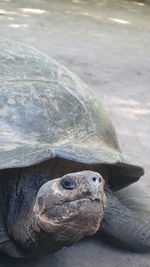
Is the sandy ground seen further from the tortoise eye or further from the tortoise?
the tortoise eye

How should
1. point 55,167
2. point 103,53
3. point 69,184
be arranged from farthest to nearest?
point 103,53 < point 55,167 < point 69,184

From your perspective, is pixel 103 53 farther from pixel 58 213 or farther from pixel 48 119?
pixel 58 213

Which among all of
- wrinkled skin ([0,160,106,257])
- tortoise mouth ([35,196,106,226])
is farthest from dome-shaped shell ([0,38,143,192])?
tortoise mouth ([35,196,106,226])

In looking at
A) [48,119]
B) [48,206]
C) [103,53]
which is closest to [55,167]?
[48,119]

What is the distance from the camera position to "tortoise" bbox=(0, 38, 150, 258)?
7.30ft

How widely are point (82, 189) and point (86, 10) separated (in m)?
8.50

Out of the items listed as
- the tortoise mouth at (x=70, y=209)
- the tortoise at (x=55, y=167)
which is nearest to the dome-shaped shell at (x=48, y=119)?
the tortoise at (x=55, y=167)

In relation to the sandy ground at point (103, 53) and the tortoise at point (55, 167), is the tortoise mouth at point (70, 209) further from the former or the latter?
the sandy ground at point (103, 53)

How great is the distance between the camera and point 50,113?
2.81 metres

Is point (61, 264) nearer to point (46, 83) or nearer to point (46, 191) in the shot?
point (46, 191)

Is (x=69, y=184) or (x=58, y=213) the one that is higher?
(x=69, y=184)

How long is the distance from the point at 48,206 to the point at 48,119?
2.13 feet

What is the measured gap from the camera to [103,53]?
7.30 m

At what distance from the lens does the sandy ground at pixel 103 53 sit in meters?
3.00
